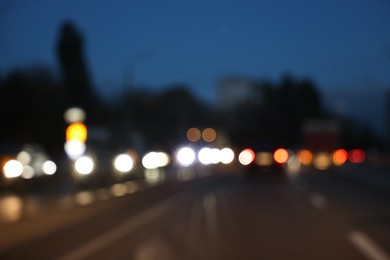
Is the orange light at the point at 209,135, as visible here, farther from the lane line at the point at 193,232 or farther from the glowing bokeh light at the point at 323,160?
the lane line at the point at 193,232

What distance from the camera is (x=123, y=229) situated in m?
16.4

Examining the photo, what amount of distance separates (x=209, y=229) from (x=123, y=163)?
1759cm

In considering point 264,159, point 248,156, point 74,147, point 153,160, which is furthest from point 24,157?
point 264,159

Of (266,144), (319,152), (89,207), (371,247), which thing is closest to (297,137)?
(319,152)

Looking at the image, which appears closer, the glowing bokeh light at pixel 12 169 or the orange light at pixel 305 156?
the glowing bokeh light at pixel 12 169

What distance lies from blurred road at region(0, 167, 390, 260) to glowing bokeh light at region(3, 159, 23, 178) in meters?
8.82

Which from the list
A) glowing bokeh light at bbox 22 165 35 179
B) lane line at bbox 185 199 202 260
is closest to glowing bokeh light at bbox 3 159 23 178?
glowing bokeh light at bbox 22 165 35 179

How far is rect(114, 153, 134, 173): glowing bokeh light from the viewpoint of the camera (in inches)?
1296

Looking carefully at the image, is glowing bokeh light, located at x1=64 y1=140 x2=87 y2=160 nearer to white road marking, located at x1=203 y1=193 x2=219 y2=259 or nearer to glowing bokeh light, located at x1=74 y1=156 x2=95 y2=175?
glowing bokeh light, located at x1=74 y1=156 x2=95 y2=175

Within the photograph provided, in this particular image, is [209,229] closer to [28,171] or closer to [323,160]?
[28,171]

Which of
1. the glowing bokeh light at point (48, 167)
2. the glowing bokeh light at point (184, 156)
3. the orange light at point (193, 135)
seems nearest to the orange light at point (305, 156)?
the orange light at point (193, 135)

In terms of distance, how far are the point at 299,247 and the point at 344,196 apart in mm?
14567

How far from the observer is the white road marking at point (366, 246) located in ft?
38.0

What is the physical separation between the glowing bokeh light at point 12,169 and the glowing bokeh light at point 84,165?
3.20 m
